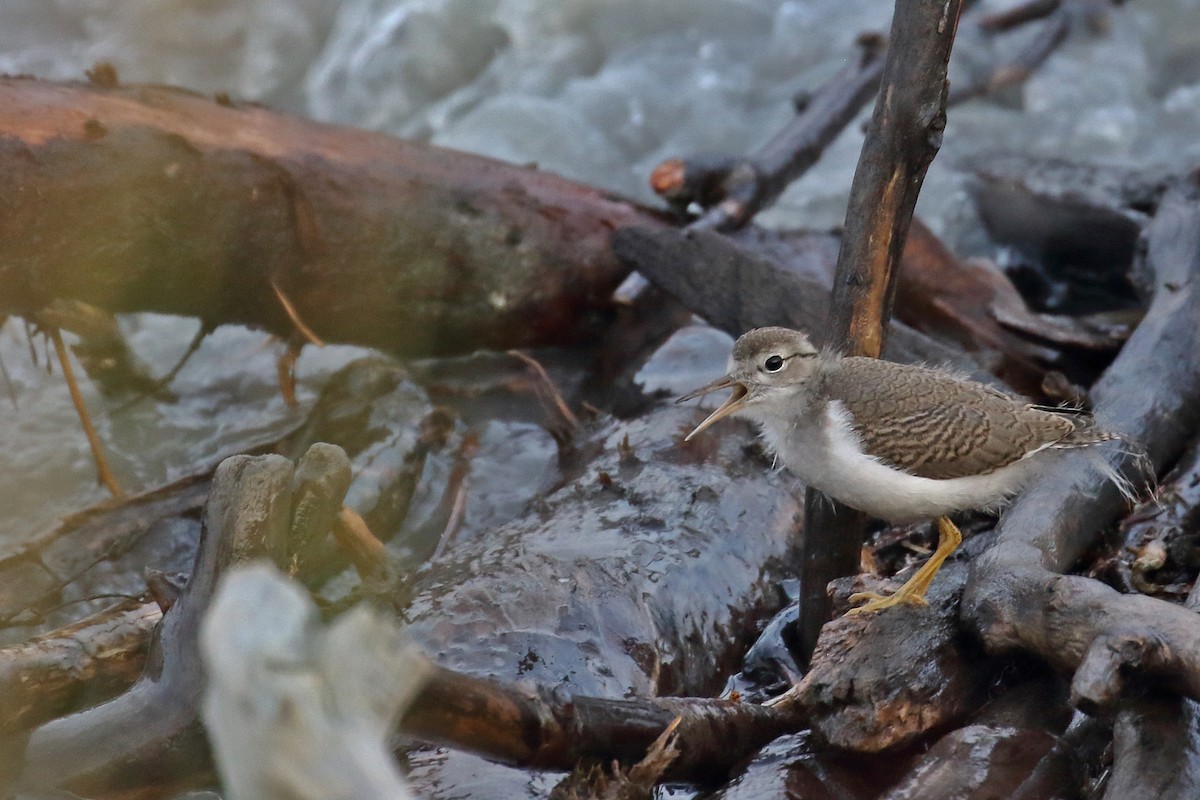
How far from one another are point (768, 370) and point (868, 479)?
63 centimetres

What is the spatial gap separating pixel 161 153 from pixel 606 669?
300cm

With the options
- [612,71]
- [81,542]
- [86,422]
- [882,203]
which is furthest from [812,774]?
[612,71]

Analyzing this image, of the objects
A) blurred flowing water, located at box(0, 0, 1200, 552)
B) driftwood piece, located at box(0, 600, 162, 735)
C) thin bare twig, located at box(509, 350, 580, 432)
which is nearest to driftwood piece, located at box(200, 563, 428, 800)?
driftwood piece, located at box(0, 600, 162, 735)

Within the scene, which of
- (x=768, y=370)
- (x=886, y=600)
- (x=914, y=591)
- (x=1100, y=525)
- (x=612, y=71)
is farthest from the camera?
(x=612, y=71)

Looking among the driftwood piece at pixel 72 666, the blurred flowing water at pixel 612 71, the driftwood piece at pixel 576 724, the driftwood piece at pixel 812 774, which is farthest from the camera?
the blurred flowing water at pixel 612 71

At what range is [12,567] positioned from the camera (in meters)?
4.73

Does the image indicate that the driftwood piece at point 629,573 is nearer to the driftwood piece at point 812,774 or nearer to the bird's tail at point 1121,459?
the driftwood piece at point 812,774

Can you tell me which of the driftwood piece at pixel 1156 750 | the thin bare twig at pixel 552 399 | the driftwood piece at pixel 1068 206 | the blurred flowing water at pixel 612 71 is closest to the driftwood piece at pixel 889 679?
the driftwood piece at pixel 1156 750

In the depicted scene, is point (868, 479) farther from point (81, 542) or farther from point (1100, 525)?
point (81, 542)

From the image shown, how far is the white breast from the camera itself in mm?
3754

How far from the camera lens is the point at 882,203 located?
12.5ft

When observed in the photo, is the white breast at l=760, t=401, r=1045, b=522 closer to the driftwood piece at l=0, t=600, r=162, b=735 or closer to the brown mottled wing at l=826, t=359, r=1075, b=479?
the brown mottled wing at l=826, t=359, r=1075, b=479

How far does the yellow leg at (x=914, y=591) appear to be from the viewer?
3705mm

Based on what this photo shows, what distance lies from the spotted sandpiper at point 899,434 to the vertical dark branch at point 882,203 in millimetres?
164
